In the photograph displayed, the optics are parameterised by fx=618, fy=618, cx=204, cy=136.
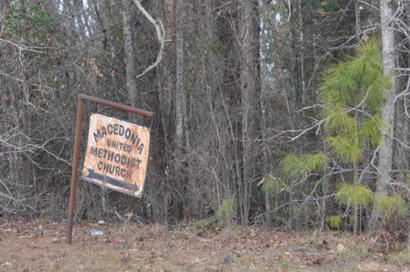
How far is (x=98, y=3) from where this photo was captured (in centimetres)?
1199

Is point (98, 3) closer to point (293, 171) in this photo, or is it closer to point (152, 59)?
point (152, 59)

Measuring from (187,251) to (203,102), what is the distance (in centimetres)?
350

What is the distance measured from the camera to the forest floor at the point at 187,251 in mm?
6848

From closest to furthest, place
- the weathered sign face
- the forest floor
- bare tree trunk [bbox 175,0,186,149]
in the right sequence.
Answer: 1. the forest floor
2. the weathered sign face
3. bare tree trunk [bbox 175,0,186,149]

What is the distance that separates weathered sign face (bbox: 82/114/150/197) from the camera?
7.61 metres

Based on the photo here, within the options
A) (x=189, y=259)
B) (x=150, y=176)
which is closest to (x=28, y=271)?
(x=189, y=259)

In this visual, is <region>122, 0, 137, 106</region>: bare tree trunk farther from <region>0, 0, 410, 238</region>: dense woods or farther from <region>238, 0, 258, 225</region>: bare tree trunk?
<region>238, 0, 258, 225</region>: bare tree trunk

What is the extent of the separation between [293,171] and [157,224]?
242 centimetres

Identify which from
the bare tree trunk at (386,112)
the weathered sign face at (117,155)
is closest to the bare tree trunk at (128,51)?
the weathered sign face at (117,155)

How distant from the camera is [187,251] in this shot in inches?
304

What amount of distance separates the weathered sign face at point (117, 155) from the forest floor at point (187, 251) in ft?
2.83

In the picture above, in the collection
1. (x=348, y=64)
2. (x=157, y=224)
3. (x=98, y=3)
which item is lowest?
(x=157, y=224)

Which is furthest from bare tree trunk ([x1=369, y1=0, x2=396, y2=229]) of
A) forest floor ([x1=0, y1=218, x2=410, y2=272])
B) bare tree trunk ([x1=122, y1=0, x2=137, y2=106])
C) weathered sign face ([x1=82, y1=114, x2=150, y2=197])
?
bare tree trunk ([x1=122, y1=0, x2=137, y2=106])

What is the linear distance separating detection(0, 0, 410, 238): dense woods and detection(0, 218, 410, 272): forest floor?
83 centimetres
